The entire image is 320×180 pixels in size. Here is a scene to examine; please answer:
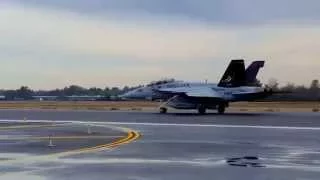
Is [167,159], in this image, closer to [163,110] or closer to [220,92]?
[220,92]

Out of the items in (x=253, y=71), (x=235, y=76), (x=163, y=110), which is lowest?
(x=163, y=110)

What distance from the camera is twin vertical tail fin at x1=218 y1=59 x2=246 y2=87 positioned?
56438 millimetres

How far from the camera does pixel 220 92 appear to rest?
186ft

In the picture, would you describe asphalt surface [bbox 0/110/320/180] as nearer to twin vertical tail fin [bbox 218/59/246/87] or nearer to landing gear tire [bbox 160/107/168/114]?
twin vertical tail fin [bbox 218/59/246/87]

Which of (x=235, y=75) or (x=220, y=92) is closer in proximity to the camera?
(x=235, y=75)

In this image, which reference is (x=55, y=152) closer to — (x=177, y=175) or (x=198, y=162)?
(x=198, y=162)

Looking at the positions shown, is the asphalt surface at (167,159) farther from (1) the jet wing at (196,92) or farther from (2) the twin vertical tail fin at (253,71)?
(2) the twin vertical tail fin at (253,71)

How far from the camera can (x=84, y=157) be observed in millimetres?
17438

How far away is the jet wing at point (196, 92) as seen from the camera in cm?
5609

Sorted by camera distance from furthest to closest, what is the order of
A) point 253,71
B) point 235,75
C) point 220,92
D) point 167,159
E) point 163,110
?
point 253,71 < point 163,110 < point 220,92 < point 235,75 < point 167,159

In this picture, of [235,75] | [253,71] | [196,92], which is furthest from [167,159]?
[253,71]

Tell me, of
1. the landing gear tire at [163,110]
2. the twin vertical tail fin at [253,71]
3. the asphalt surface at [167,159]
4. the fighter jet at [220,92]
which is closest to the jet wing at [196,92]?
the fighter jet at [220,92]

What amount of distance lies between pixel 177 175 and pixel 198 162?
8.86ft

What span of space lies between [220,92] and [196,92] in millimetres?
2156
